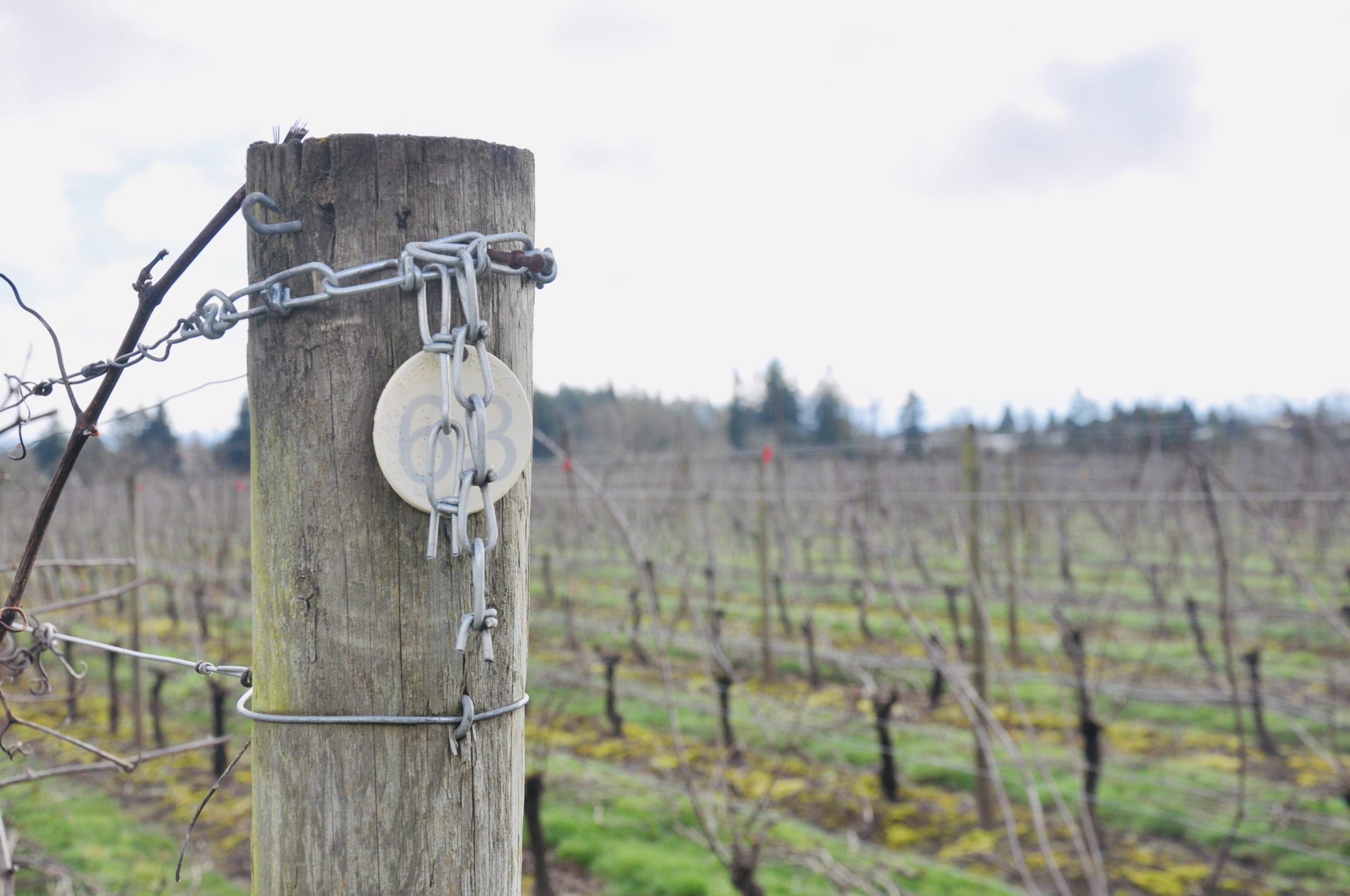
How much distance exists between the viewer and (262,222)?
92 centimetres

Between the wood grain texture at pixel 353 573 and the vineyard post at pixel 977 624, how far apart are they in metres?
4.26

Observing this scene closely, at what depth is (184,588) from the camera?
457 inches

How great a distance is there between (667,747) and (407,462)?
247 inches

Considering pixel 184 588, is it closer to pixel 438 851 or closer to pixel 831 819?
pixel 831 819

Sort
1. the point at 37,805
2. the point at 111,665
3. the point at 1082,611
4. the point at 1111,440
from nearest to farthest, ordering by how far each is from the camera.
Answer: the point at 37,805, the point at 111,665, the point at 1082,611, the point at 1111,440

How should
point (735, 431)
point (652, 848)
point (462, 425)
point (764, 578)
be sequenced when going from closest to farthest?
point (462, 425) → point (652, 848) → point (764, 578) → point (735, 431)

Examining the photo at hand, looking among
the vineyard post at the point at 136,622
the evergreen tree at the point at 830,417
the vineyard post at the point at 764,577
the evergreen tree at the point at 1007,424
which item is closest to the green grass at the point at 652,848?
the vineyard post at the point at 764,577

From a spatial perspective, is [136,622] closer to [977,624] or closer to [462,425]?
[977,624]

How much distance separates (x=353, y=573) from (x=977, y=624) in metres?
4.57

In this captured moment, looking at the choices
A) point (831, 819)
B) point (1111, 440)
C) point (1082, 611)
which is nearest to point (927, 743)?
point (831, 819)

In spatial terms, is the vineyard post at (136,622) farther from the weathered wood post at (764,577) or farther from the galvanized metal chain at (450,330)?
the galvanized metal chain at (450,330)

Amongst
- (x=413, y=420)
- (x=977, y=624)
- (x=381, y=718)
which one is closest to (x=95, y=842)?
(x=977, y=624)

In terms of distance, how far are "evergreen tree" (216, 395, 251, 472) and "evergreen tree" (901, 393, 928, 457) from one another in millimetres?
11536

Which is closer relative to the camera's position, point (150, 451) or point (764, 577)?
point (764, 577)
